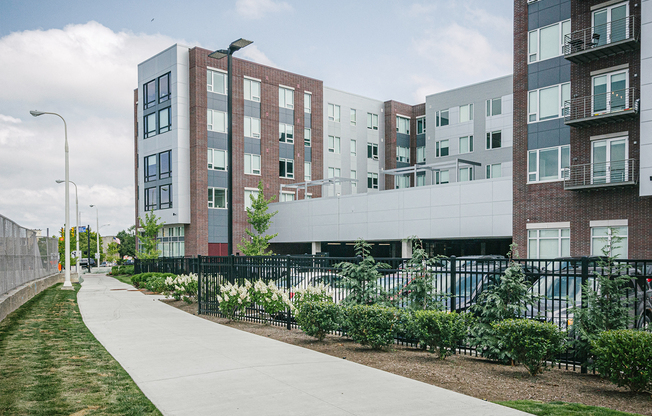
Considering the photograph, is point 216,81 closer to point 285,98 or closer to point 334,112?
point 285,98

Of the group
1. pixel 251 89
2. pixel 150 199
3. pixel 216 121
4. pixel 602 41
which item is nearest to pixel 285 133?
pixel 251 89

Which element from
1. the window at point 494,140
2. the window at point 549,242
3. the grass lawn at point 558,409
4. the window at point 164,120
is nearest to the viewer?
the grass lawn at point 558,409

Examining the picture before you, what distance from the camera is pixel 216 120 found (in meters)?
46.0

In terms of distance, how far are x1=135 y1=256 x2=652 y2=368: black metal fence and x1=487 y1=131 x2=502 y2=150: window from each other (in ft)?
114

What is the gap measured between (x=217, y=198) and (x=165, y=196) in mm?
4693

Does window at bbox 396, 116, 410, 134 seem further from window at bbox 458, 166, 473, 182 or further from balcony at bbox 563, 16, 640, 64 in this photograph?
balcony at bbox 563, 16, 640, 64

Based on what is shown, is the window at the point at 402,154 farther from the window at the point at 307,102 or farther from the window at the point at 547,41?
the window at the point at 547,41

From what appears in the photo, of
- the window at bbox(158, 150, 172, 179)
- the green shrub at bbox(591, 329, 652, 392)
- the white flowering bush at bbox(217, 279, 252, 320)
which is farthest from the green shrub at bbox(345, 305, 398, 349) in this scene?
the window at bbox(158, 150, 172, 179)

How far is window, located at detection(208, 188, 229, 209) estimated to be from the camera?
1806 inches

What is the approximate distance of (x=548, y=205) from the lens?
28.1 metres

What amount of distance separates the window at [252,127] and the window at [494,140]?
20.2m

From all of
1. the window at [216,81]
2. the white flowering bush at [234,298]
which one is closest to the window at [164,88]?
the window at [216,81]

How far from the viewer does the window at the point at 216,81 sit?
45.5m

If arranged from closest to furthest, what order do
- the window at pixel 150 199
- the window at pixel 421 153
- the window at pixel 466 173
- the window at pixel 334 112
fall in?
1. the window at pixel 466 173
2. the window at pixel 150 199
3. the window at pixel 334 112
4. the window at pixel 421 153
